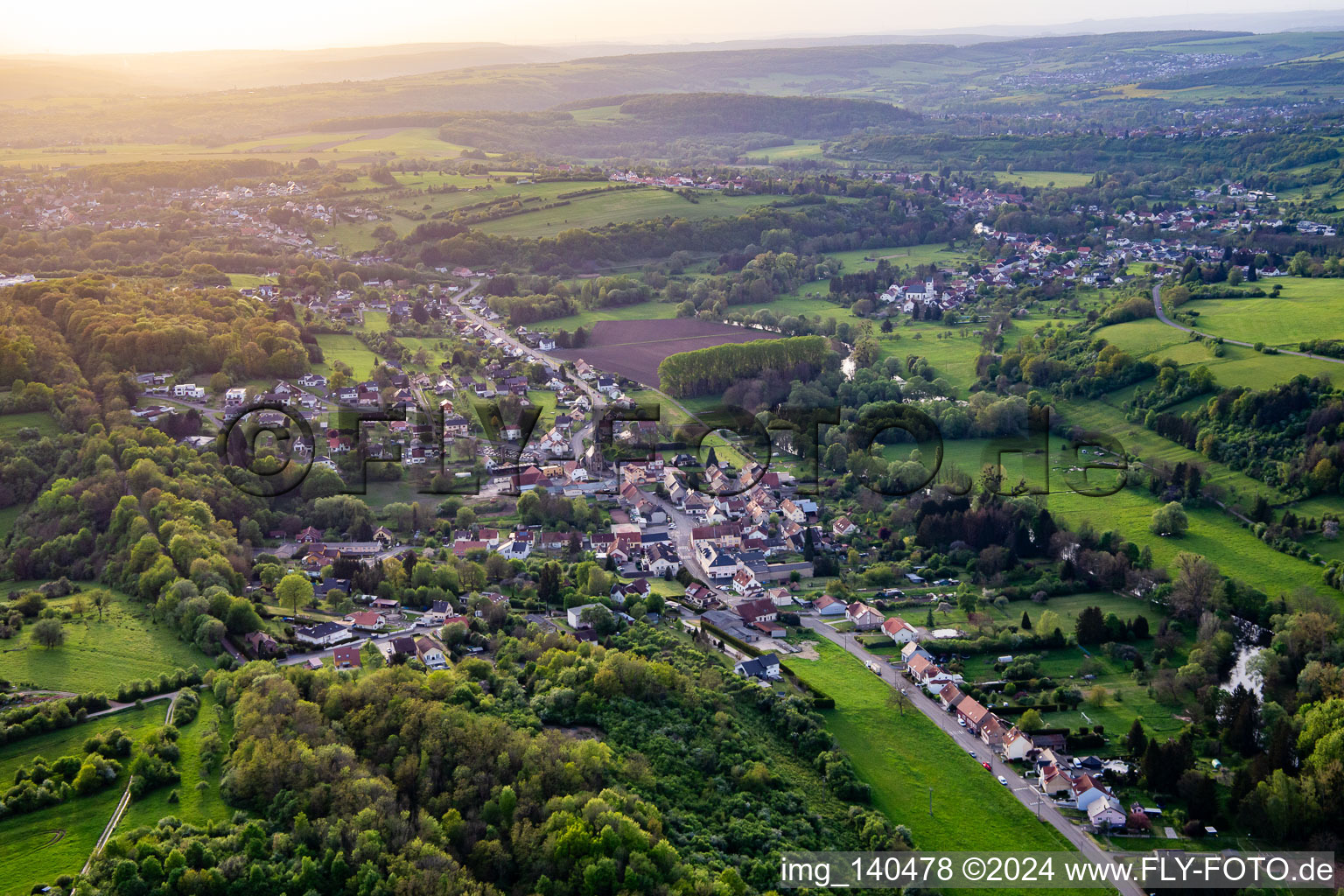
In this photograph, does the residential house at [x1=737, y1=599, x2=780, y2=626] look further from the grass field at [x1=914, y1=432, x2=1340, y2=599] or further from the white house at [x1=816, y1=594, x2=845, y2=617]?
the grass field at [x1=914, y1=432, x2=1340, y2=599]

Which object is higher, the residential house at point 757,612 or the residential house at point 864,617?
the residential house at point 757,612

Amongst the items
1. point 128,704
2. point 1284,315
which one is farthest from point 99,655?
point 1284,315

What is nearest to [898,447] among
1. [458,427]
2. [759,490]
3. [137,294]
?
[759,490]

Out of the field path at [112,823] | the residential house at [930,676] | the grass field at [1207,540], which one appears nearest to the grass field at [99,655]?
the field path at [112,823]

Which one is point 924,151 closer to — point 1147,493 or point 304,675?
point 1147,493

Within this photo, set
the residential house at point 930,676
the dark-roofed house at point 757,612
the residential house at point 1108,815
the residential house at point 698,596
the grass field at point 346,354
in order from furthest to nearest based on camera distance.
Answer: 1. the grass field at point 346,354
2. the residential house at point 698,596
3. the dark-roofed house at point 757,612
4. the residential house at point 930,676
5. the residential house at point 1108,815

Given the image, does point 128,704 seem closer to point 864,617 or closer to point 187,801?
point 187,801

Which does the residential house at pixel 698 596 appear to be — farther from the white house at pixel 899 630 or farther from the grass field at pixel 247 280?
the grass field at pixel 247 280
